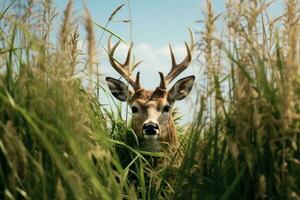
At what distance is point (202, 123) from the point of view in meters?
3.61

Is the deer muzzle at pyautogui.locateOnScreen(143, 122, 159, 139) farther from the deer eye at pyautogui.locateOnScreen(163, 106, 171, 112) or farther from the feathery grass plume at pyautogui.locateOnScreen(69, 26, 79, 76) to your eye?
the feathery grass plume at pyautogui.locateOnScreen(69, 26, 79, 76)

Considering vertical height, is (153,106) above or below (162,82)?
below

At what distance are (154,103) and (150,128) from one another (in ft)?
3.04

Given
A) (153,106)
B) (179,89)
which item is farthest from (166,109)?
(179,89)

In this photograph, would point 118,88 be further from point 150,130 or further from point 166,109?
point 150,130

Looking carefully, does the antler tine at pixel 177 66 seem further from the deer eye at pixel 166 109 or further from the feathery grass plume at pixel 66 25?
the feathery grass plume at pixel 66 25

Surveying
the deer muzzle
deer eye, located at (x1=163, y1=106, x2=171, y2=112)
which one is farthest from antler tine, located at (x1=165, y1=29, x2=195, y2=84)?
the deer muzzle

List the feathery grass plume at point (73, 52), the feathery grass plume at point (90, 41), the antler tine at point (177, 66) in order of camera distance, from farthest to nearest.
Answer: the antler tine at point (177, 66)
the feathery grass plume at point (73, 52)
the feathery grass plume at point (90, 41)

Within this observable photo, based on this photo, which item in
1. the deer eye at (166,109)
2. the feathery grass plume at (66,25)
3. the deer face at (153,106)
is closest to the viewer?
the feathery grass plume at (66,25)

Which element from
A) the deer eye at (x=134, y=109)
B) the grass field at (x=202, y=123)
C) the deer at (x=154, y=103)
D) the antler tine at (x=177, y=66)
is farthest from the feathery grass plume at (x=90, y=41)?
the antler tine at (x=177, y=66)

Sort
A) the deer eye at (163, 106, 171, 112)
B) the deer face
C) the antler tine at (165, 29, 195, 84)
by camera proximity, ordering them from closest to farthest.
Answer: the deer face < the deer eye at (163, 106, 171, 112) < the antler tine at (165, 29, 195, 84)

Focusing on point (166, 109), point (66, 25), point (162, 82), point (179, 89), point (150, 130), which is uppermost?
point (66, 25)

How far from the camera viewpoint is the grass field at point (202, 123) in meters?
2.93

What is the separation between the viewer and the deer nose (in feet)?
25.0
